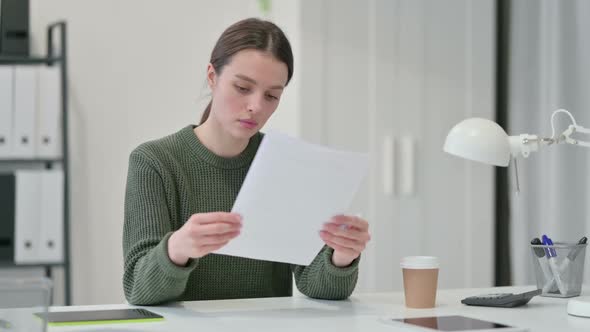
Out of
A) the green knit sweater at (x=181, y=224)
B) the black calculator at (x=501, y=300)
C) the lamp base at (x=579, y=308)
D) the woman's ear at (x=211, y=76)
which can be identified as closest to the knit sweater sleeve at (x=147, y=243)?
the green knit sweater at (x=181, y=224)

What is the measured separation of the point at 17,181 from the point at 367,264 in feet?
4.38

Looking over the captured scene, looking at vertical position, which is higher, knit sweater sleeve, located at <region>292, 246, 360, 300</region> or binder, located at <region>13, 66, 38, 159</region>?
binder, located at <region>13, 66, 38, 159</region>

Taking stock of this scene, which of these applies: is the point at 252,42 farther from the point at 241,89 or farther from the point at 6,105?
the point at 6,105

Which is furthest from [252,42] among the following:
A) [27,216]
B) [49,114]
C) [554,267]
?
[27,216]

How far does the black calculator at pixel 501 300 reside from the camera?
70.2 inches

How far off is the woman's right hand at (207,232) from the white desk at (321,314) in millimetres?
134

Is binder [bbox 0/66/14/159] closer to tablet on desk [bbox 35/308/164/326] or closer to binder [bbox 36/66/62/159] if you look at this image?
binder [bbox 36/66/62/159]

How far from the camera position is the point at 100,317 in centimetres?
156

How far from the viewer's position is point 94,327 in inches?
58.1

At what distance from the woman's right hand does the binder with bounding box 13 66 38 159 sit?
5.88ft

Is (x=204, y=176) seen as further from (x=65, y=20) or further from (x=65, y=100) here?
(x=65, y=20)

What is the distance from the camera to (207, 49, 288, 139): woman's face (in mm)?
1873

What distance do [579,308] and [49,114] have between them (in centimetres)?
217

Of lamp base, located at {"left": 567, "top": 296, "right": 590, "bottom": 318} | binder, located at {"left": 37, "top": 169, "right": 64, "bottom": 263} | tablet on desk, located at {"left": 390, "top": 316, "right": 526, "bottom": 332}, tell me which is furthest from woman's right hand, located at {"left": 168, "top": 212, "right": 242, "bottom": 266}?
binder, located at {"left": 37, "top": 169, "right": 64, "bottom": 263}
